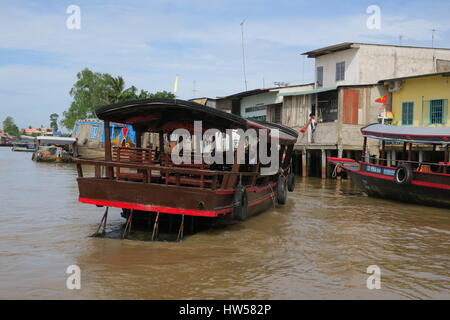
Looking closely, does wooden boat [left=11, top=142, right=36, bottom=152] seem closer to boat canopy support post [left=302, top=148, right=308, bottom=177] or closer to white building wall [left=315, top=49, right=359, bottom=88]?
white building wall [left=315, top=49, right=359, bottom=88]

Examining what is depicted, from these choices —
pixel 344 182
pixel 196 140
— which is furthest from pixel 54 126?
pixel 196 140

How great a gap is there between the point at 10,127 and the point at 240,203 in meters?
138

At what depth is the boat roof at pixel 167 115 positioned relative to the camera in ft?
23.9

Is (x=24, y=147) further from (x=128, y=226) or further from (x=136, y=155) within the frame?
(x=128, y=226)

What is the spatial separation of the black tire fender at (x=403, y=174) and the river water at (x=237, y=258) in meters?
2.05

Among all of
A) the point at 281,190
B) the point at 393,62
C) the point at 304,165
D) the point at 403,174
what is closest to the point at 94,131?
the point at 304,165

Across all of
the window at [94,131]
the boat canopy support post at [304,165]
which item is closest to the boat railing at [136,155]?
the boat canopy support post at [304,165]

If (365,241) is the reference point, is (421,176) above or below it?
above

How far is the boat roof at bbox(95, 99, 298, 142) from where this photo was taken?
23.9ft
